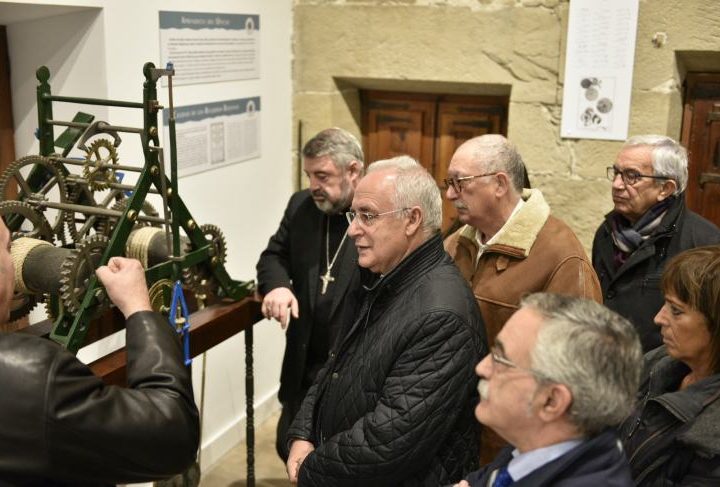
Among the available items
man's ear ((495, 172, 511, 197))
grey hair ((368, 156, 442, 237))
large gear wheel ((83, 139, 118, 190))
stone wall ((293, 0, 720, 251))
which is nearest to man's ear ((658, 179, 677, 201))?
man's ear ((495, 172, 511, 197))

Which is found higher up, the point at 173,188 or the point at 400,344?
the point at 173,188

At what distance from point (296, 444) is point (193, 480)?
58 cm

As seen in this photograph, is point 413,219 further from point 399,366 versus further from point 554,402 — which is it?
point 554,402

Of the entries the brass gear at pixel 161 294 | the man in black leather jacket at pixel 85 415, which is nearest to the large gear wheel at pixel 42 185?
the brass gear at pixel 161 294

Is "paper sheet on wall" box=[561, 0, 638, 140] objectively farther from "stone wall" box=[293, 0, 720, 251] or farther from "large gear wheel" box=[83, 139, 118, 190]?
"large gear wheel" box=[83, 139, 118, 190]

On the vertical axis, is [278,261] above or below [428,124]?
below

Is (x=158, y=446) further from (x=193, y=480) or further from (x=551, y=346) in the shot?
(x=193, y=480)

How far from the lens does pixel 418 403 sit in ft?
6.25

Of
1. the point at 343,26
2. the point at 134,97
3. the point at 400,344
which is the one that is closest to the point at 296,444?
the point at 400,344

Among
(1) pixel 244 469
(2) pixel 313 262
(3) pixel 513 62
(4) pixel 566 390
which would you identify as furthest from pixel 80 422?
(3) pixel 513 62

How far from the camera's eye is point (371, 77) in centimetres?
418

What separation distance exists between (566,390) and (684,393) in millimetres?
551

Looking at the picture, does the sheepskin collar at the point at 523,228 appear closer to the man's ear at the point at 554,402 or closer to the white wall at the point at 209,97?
the man's ear at the point at 554,402

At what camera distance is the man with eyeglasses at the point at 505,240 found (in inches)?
94.7
